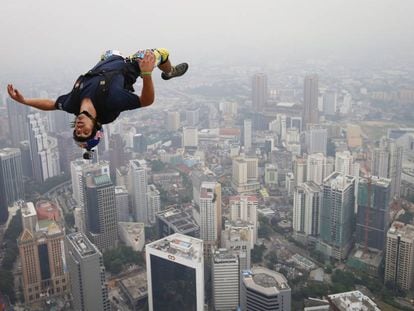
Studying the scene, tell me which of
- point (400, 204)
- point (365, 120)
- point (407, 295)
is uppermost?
point (365, 120)

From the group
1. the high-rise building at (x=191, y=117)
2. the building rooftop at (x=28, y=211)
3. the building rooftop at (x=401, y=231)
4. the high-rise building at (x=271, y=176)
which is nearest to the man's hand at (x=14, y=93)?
the building rooftop at (x=28, y=211)

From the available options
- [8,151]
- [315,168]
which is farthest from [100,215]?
[315,168]

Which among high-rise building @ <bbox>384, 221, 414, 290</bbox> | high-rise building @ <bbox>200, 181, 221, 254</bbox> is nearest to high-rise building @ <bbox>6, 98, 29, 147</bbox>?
high-rise building @ <bbox>200, 181, 221, 254</bbox>

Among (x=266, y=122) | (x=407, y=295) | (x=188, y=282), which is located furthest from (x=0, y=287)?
(x=266, y=122)

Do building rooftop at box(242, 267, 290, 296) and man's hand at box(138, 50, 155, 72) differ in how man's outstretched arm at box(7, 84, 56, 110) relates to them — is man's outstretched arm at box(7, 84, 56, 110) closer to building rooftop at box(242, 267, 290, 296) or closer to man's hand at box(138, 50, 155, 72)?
man's hand at box(138, 50, 155, 72)

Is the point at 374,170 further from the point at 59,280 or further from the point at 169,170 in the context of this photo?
the point at 59,280

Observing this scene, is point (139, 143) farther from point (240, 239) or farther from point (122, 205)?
point (240, 239)
